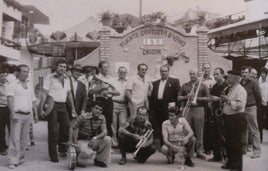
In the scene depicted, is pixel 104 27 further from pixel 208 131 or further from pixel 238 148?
pixel 238 148

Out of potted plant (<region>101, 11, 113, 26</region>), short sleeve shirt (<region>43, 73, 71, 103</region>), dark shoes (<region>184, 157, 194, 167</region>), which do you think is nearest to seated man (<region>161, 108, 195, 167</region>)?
Result: dark shoes (<region>184, 157, 194, 167</region>)

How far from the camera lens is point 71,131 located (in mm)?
5438

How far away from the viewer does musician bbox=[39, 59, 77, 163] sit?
5719 millimetres

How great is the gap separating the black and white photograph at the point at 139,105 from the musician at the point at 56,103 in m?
0.01

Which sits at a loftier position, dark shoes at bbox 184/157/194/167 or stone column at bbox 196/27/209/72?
stone column at bbox 196/27/209/72

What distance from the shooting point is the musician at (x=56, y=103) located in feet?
18.8

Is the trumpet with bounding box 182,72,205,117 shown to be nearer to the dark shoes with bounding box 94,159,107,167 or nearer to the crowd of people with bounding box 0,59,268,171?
the crowd of people with bounding box 0,59,268,171

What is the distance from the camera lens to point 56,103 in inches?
229

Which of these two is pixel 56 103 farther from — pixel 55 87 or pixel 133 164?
pixel 133 164

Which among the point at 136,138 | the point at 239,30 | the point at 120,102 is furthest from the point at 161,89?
the point at 239,30

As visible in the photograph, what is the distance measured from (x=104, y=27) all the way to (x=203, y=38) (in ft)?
7.12

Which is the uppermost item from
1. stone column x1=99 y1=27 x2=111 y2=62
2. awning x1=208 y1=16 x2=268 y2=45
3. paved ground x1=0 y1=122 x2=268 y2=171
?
awning x1=208 y1=16 x2=268 y2=45

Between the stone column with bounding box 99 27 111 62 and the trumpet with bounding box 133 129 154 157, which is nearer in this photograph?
the trumpet with bounding box 133 129 154 157

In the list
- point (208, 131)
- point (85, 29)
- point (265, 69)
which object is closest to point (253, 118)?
point (208, 131)
